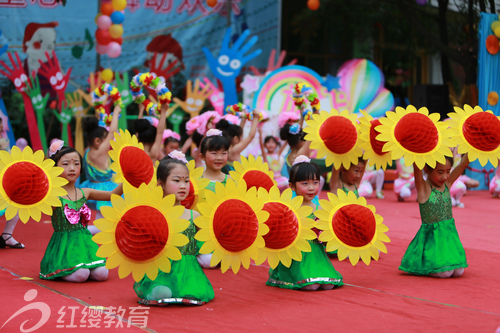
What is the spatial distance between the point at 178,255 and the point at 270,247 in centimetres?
67

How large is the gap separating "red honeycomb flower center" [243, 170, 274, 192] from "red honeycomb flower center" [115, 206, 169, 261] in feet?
3.88

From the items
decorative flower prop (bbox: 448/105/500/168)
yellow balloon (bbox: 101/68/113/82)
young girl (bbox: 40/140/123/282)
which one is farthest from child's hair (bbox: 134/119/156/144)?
yellow balloon (bbox: 101/68/113/82)

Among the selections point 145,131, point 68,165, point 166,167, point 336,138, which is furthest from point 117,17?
point 166,167

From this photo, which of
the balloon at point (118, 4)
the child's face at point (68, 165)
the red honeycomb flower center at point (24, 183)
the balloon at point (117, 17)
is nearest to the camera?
the red honeycomb flower center at point (24, 183)

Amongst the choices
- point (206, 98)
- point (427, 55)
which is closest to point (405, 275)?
point (206, 98)

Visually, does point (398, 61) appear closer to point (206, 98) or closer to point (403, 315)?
point (206, 98)

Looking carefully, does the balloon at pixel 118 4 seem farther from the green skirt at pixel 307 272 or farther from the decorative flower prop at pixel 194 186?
the green skirt at pixel 307 272

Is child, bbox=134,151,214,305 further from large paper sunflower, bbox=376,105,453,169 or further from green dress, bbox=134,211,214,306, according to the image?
large paper sunflower, bbox=376,105,453,169

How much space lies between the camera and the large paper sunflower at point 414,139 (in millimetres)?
4258

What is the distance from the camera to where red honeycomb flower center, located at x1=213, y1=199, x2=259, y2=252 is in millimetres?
3502

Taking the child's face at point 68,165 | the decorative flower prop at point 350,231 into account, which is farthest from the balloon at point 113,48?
the decorative flower prop at point 350,231

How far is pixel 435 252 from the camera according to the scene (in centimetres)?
455

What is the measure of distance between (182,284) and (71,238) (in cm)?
119

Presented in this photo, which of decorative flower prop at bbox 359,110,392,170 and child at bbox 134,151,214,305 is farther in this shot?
decorative flower prop at bbox 359,110,392,170
